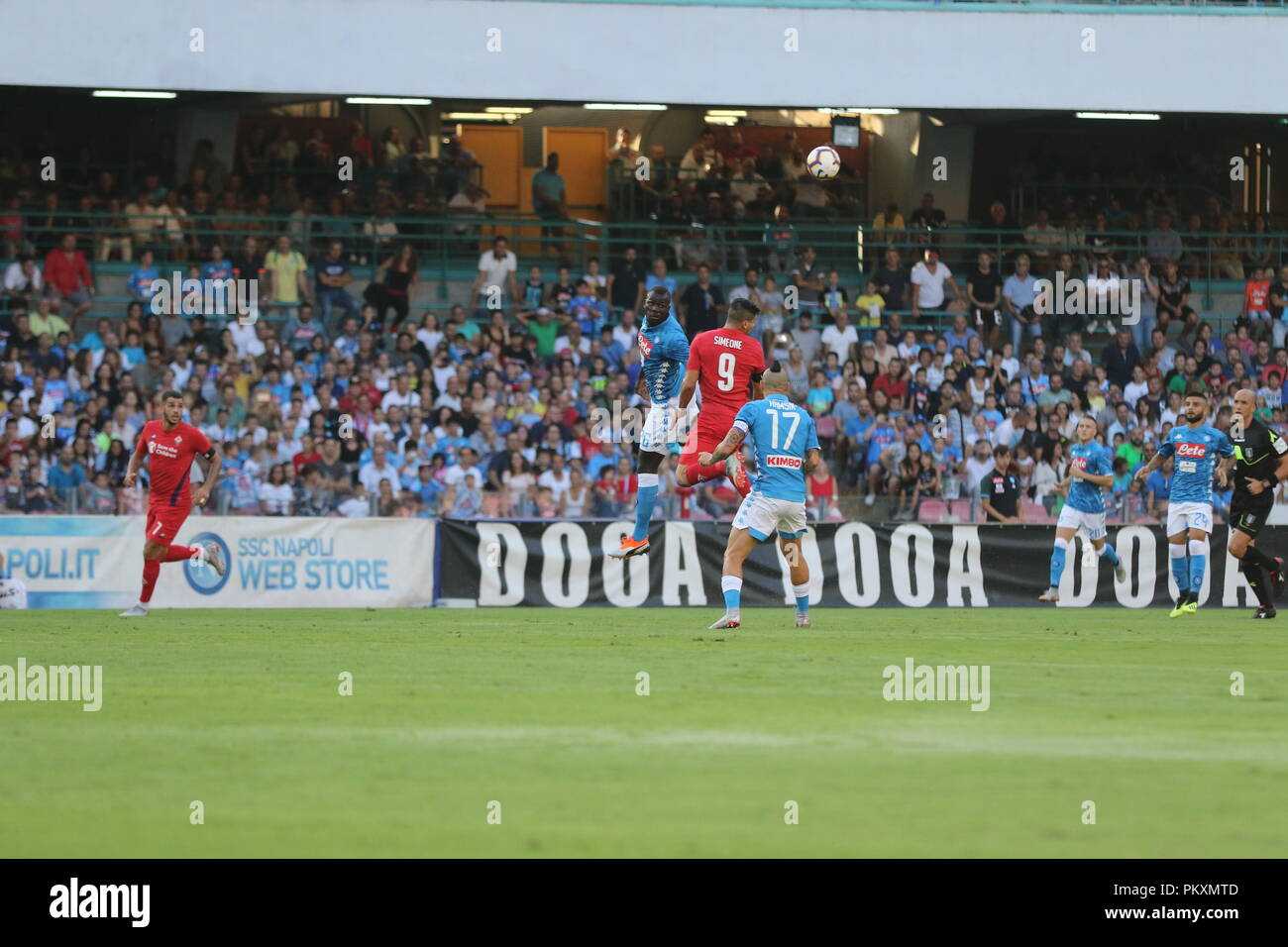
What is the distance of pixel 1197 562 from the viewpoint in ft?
72.1

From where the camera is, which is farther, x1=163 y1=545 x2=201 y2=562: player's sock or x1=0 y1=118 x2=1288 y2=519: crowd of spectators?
x1=0 y1=118 x2=1288 y2=519: crowd of spectators

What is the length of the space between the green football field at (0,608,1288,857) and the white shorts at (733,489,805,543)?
3.91 feet

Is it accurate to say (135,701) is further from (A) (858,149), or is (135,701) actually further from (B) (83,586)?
(A) (858,149)

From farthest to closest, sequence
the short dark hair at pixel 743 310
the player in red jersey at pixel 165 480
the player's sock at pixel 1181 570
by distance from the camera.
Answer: the player's sock at pixel 1181 570, the player in red jersey at pixel 165 480, the short dark hair at pixel 743 310

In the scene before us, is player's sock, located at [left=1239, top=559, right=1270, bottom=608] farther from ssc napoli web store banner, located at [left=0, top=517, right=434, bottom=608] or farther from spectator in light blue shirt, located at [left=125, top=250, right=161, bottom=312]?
spectator in light blue shirt, located at [left=125, top=250, right=161, bottom=312]

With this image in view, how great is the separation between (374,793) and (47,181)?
26604 millimetres

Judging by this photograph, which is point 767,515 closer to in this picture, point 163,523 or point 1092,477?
point 1092,477

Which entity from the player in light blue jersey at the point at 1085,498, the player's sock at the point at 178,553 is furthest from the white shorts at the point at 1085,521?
the player's sock at the point at 178,553

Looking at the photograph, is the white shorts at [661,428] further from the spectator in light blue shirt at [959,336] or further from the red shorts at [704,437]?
the spectator in light blue shirt at [959,336]

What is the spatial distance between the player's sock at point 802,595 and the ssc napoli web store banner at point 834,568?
6622mm

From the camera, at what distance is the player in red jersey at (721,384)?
1712 cm

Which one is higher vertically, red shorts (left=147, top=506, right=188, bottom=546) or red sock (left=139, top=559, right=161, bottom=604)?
red shorts (left=147, top=506, right=188, bottom=546)

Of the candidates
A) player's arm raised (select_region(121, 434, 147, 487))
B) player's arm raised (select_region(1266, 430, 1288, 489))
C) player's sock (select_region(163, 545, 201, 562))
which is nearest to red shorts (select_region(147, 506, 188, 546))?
player's sock (select_region(163, 545, 201, 562))

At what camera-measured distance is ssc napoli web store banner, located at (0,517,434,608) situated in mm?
23141
